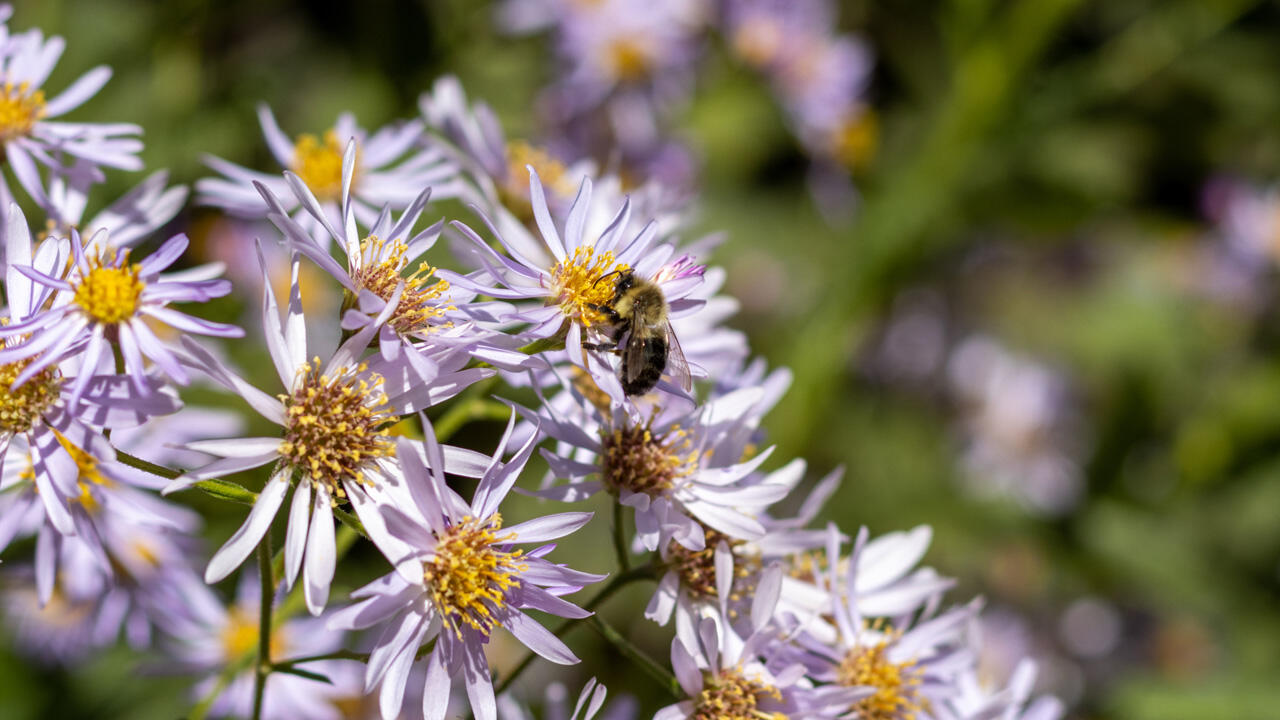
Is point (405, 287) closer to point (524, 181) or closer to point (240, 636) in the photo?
point (524, 181)

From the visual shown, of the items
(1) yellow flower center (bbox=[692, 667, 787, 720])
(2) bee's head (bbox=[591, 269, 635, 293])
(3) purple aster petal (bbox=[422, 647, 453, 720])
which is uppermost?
(2) bee's head (bbox=[591, 269, 635, 293])

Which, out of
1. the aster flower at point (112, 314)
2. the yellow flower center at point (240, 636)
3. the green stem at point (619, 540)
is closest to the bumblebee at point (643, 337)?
the green stem at point (619, 540)

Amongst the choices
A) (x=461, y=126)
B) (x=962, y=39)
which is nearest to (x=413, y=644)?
(x=461, y=126)

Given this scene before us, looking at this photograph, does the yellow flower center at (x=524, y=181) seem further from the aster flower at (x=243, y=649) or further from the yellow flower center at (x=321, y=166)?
the aster flower at (x=243, y=649)

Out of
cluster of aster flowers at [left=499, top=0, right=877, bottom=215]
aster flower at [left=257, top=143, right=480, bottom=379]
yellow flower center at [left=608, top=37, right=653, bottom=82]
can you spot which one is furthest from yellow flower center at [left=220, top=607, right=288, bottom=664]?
yellow flower center at [left=608, top=37, right=653, bottom=82]

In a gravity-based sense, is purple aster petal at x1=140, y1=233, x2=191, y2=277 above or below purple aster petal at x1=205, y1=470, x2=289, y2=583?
above

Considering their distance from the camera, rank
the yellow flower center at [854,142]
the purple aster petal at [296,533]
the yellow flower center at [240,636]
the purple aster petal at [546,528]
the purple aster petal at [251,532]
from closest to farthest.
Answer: the purple aster petal at [251,532]
the purple aster petal at [296,533]
the purple aster petal at [546,528]
the yellow flower center at [240,636]
the yellow flower center at [854,142]

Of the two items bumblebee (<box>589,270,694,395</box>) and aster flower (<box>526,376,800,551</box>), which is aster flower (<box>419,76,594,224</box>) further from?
aster flower (<box>526,376,800,551</box>)
